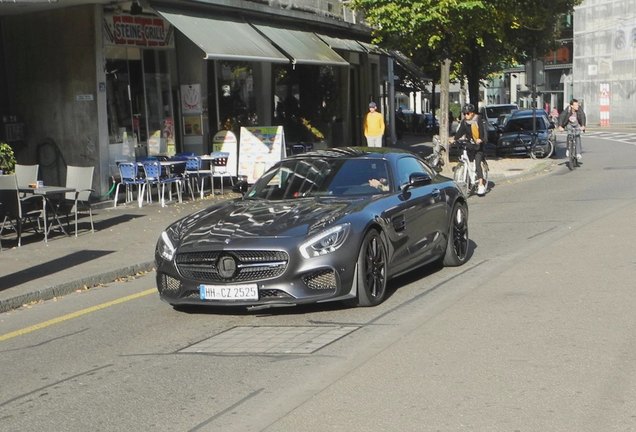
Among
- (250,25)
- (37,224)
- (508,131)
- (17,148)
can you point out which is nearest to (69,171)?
(37,224)

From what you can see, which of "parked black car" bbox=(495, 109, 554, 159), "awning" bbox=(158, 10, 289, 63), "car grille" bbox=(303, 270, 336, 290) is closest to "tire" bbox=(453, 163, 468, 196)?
"awning" bbox=(158, 10, 289, 63)

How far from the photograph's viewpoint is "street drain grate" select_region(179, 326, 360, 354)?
7.23 m

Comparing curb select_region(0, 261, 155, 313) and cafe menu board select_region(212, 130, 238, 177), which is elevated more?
cafe menu board select_region(212, 130, 238, 177)

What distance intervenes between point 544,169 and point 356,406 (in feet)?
75.0

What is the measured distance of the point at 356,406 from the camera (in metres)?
5.69

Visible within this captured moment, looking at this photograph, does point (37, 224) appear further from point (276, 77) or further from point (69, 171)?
point (276, 77)

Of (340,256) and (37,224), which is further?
(37,224)

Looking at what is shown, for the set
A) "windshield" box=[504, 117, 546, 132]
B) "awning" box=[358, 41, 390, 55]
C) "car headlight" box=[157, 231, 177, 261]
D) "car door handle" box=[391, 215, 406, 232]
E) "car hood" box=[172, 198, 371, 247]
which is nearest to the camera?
"car hood" box=[172, 198, 371, 247]

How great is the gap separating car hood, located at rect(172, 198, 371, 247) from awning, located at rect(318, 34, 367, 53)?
18203 millimetres

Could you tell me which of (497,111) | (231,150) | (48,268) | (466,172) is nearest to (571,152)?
(466,172)

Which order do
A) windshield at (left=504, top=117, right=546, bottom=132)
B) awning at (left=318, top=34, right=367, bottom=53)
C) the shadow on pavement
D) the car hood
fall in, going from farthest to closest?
windshield at (left=504, top=117, right=546, bottom=132)
awning at (left=318, top=34, right=367, bottom=53)
the shadow on pavement
the car hood

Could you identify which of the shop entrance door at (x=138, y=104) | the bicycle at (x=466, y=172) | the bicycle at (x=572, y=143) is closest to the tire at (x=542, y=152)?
the bicycle at (x=572, y=143)

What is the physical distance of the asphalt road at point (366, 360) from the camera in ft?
18.2

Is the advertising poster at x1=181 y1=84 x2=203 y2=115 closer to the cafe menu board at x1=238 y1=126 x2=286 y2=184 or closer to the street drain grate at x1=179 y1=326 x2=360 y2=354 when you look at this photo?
the cafe menu board at x1=238 y1=126 x2=286 y2=184
